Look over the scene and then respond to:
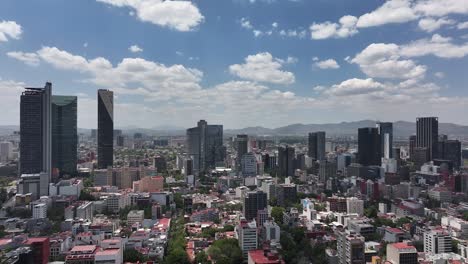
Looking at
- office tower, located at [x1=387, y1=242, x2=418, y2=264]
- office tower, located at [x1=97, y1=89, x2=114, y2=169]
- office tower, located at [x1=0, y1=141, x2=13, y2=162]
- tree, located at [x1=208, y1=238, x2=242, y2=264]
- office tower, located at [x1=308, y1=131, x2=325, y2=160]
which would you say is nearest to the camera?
office tower, located at [x1=387, y1=242, x2=418, y2=264]

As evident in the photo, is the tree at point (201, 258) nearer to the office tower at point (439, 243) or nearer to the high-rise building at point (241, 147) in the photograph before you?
the office tower at point (439, 243)

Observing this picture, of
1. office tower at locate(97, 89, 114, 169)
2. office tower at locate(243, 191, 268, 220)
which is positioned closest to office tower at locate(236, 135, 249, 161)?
office tower at locate(97, 89, 114, 169)

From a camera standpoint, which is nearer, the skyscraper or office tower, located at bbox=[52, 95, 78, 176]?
the skyscraper

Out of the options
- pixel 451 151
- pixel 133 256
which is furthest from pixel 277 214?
pixel 451 151

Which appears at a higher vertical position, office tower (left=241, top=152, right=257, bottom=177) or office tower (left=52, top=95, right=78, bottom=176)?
office tower (left=52, top=95, right=78, bottom=176)

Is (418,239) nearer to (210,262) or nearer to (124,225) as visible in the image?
(210,262)

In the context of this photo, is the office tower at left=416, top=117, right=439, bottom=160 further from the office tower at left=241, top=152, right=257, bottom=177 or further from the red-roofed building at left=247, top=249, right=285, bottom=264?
the red-roofed building at left=247, top=249, right=285, bottom=264

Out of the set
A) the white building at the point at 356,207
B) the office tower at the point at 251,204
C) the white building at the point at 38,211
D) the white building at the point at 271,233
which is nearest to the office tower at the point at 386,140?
the white building at the point at 356,207

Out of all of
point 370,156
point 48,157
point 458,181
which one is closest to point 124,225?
point 48,157
